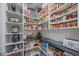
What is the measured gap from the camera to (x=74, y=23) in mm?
1828

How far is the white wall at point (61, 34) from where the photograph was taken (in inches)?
73.0

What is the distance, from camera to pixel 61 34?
192 cm

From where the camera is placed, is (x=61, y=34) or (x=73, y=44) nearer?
(x=73, y=44)

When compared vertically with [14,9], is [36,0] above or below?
above

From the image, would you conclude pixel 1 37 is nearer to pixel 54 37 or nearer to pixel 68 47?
pixel 54 37

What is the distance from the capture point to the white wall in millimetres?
1855

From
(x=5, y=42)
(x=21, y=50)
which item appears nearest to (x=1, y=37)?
(x=5, y=42)

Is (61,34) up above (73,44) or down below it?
above

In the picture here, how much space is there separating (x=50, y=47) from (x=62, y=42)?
208 mm

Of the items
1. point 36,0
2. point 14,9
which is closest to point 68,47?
point 36,0

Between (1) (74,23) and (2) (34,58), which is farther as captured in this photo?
(2) (34,58)

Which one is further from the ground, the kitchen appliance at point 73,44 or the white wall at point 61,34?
the white wall at point 61,34

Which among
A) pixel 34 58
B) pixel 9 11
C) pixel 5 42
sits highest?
pixel 9 11

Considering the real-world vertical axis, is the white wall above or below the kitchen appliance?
above
